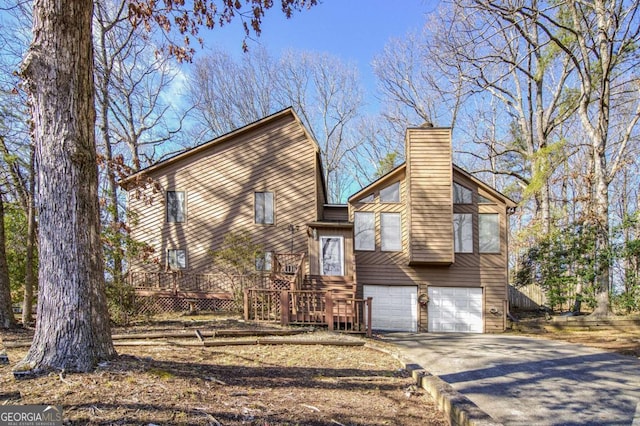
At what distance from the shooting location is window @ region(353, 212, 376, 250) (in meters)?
14.9

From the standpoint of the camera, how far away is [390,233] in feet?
49.2

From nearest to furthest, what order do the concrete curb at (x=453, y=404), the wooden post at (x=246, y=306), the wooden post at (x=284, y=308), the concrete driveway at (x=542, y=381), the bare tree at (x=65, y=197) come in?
the concrete curb at (x=453, y=404) < the bare tree at (x=65, y=197) < the concrete driveway at (x=542, y=381) < the wooden post at (x=284, y=308) < the wooden post at (x=246, y=306)

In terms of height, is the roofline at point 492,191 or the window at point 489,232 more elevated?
the roofline at point 492,191

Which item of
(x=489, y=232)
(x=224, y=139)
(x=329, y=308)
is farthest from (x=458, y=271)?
(x=224, y=139)

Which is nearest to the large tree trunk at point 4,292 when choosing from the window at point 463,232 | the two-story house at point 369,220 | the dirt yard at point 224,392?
the dirt yard at point 224,392

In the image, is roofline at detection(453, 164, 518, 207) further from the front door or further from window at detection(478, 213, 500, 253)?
the front door

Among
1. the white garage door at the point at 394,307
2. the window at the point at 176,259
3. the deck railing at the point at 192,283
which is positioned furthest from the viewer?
the white garage door at the point at 394,307

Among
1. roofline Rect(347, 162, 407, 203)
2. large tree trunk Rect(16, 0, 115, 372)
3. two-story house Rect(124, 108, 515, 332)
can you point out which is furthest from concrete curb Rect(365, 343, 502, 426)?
roofline Rect(347, 162, 407, 203)

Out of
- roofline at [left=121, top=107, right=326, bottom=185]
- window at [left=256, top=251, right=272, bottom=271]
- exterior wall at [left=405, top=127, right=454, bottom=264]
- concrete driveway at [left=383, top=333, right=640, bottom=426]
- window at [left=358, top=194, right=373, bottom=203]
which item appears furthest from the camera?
window at [left=358, top=194, right=373, bottom=203]

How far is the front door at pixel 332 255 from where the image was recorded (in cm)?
1378

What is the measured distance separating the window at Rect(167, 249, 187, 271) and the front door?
5474 millimetres

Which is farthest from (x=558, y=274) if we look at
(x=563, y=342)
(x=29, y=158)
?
(x=29, y=158)

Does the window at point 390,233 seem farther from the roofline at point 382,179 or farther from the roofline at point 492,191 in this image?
the roofline at point 492,191

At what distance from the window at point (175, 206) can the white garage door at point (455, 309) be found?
1049 cm
